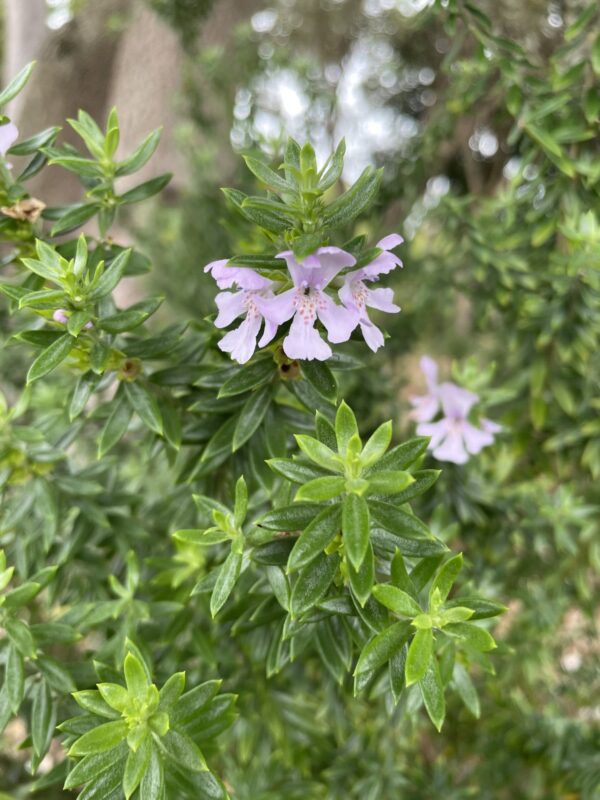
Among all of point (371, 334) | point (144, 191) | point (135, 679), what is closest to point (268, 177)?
point (371, 334)

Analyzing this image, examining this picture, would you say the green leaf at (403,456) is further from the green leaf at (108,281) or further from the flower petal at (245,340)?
the green leaf at (108,281)

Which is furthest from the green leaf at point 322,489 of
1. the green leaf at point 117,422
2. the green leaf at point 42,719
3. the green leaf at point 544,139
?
the green leaf at point 544,139

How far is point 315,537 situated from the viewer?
2.08ft

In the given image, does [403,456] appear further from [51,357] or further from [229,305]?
[51,357]

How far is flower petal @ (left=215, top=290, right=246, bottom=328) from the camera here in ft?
2.33

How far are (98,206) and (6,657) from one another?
0.56m

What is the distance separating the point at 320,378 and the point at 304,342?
8 centimetres

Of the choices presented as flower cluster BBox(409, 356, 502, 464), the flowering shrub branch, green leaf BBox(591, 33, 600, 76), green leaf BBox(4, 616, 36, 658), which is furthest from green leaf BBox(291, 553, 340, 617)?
green leaf BBox(591, 33, 600, 76)

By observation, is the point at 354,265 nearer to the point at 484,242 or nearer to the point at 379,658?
the point at 379,658

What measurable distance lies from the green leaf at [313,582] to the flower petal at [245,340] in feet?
0.71

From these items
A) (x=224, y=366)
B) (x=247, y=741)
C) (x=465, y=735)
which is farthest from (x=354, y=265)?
(x=465, y=735)

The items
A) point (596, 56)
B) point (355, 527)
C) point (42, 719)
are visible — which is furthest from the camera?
point (596, 56)

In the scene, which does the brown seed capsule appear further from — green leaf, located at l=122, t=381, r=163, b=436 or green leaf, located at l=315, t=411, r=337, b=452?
green leaf, located at l=315, t=411, r=337, b=452

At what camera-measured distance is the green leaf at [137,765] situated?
629mm
